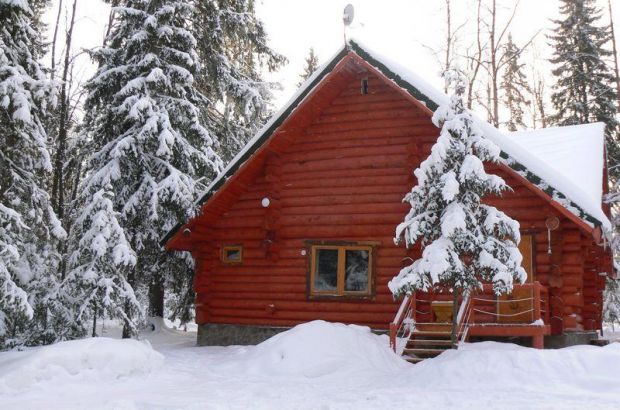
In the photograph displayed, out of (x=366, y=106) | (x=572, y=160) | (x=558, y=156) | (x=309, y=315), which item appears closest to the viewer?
(x=309, y=315)

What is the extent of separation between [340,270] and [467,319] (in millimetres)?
3536

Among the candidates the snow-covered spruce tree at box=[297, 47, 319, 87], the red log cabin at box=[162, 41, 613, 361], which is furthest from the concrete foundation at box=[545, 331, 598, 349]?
the snow-covered spruce tree at box=[297, 47, 319, 87]

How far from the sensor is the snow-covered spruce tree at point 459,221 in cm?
1044

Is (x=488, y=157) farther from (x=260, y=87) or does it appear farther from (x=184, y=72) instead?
(x=260, y=87)

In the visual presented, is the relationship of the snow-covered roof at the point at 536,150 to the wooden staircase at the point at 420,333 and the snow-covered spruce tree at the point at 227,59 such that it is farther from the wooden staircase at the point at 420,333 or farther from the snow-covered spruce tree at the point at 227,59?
the snow-covered spruce tree at the point at 227,59

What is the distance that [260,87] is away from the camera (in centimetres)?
2205

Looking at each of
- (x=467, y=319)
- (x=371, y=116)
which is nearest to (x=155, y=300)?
(x=371, y=116)

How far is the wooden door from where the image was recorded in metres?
13.3

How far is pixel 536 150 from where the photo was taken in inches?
691

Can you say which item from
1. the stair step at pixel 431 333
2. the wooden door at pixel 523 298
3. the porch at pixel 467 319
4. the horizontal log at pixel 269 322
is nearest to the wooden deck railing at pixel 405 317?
the porch at pixel 467 319

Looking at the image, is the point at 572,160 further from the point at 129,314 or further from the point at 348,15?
the point at 129,314

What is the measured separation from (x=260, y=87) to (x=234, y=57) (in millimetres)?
1989

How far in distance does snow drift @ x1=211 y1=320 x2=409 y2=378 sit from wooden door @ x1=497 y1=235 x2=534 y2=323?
9.75 feet

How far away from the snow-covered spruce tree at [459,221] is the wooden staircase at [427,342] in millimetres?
1041
